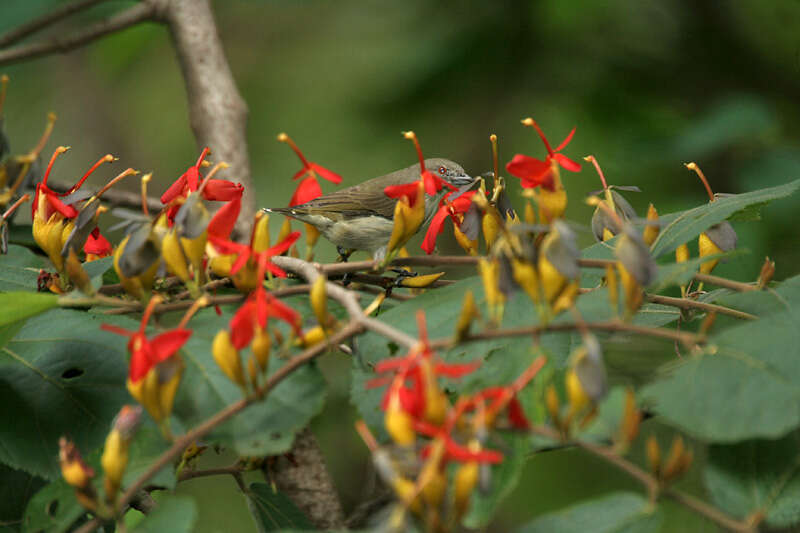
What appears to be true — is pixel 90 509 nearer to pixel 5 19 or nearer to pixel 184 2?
pixel 184 2

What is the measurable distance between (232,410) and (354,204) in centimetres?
191

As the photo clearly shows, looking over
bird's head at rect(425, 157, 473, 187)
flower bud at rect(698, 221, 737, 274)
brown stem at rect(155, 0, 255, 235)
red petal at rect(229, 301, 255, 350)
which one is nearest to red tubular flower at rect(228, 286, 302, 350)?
red petal at rect(229, 301, 255, 350)

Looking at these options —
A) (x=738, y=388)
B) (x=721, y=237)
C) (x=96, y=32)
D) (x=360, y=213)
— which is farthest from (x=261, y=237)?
(x=96, y=32)

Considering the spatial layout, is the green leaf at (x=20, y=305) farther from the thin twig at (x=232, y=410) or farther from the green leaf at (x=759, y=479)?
the green leaf at (x=759, y=479)

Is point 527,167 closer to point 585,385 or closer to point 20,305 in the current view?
point 585,385

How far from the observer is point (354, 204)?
9.33 ft

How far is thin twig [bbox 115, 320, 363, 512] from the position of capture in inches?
36.5

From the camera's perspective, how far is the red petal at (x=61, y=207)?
1405 millimetres

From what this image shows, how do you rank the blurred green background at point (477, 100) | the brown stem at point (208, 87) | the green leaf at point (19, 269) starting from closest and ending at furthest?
the green leaf at point (19, 269), the brown stem at point (208, 87), the blurred green background at point (477, 100)

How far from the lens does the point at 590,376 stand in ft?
2.82

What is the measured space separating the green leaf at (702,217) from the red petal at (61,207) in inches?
37.8

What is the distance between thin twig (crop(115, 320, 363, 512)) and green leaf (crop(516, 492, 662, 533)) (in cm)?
30

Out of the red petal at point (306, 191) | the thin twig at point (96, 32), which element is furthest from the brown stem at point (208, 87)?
the red petal at point (306, 191)

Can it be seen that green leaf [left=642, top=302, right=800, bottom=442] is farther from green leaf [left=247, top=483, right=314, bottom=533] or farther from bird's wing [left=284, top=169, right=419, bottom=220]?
bird's wing [left=284, top=169, right=419, bottom=220]
